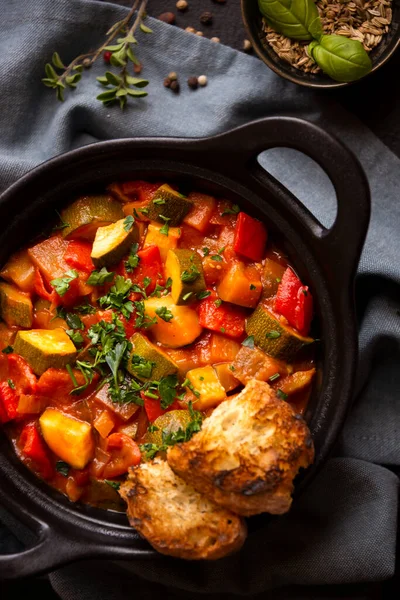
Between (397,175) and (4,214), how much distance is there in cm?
231

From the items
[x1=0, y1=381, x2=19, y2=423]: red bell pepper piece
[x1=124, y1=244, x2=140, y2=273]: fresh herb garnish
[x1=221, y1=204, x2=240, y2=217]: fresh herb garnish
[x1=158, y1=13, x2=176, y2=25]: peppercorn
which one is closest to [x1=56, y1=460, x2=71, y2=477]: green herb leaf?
[x1=0, y1=381, x2=19, y2=423]: red bell pepper piece

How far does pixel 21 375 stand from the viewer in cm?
406

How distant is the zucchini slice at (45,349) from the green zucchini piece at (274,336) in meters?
0.96

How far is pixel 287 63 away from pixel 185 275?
1.50 metres

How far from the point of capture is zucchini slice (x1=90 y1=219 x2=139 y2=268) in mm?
3992

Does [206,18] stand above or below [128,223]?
above

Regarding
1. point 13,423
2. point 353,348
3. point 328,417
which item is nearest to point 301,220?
point 353,348

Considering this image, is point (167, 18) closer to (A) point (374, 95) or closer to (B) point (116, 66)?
(B) point (116, 66)

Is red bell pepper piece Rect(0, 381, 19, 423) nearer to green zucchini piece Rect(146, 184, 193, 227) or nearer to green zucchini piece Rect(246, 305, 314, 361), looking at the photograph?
green zucchini piece Rect(146, 184, 193, 227)

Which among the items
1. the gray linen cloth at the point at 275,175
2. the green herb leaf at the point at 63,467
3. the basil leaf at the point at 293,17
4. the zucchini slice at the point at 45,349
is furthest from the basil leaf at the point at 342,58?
the green herb leaf at the point at 63,467

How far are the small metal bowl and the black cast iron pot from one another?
33.8 inches

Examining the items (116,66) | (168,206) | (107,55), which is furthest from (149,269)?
(107,55)

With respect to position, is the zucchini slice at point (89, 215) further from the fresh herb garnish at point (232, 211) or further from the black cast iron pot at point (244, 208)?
the fresh herb garnish at point (232, 211)

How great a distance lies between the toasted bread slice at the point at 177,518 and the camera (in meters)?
3.54
